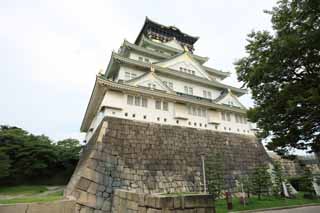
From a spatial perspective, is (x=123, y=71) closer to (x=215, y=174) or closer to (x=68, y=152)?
(x=215, y=174)

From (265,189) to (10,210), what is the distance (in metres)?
13.4

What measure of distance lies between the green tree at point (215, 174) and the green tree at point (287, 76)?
4662mm

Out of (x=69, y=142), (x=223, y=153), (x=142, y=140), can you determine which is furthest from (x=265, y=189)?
(x=69, y=142)

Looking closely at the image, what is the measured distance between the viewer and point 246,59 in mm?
6645

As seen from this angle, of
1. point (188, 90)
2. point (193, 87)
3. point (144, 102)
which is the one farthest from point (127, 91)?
point (193, 87)

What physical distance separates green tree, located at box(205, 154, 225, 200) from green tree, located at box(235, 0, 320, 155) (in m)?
4.66

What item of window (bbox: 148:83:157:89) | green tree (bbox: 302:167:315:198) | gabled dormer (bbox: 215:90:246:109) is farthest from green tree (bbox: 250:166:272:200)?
window (bbox: 148:83:157:89)

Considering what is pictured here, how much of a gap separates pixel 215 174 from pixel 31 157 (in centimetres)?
2040

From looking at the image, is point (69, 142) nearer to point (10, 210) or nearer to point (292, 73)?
point (10, 210)

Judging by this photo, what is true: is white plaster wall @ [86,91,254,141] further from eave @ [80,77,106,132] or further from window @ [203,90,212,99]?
window @ [203,90,212,99]

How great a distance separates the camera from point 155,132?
11.4 metres

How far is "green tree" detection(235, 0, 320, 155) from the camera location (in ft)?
15.4

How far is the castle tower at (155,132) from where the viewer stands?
8.84m

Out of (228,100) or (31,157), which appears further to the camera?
(31,157)
